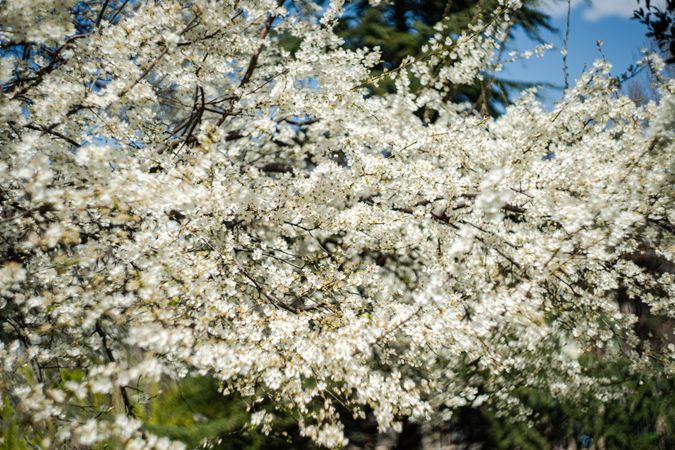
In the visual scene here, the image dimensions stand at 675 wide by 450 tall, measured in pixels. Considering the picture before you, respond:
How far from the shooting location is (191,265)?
2.93 m

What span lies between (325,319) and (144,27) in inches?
111

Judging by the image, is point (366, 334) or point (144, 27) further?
point (144, 27)

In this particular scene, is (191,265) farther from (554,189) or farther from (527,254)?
(554,189)

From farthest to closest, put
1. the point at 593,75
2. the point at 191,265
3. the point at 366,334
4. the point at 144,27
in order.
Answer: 1. the point at 593,75
2. the point at 144,27
3. the point at 191,265
4. the point at 366,334

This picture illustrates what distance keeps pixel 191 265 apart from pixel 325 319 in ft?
3.56

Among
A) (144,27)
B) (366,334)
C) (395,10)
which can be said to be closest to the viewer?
(366,334)

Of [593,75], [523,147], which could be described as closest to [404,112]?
[523,147]

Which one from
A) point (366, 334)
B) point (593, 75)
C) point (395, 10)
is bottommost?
point (366, 334)

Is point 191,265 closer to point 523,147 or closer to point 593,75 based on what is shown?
point 523,147

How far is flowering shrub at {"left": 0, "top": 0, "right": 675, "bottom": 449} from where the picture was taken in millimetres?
2545

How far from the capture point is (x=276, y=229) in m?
3.90

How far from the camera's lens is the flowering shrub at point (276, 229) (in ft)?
8.35

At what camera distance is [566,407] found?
508 centimetres

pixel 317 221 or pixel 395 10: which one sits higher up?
pixel 395 10
